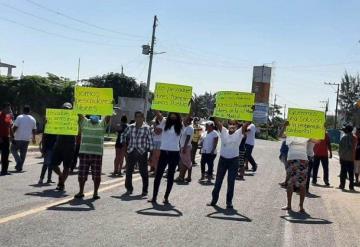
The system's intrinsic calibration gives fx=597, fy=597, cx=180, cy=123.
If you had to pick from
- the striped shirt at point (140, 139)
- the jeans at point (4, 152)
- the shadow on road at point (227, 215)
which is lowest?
the shadow on road at point (227, 215)

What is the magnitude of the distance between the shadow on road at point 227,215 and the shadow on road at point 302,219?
2.69ft

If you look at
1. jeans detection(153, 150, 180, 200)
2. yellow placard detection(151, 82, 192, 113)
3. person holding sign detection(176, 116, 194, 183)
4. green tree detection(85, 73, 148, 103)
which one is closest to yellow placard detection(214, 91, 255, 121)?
yellow placard detection(151, 82, 192, 113)

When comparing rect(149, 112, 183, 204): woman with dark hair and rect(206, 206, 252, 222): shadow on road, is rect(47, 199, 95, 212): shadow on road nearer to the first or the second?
rect(149, 112, 183, 204): woman with dark hair

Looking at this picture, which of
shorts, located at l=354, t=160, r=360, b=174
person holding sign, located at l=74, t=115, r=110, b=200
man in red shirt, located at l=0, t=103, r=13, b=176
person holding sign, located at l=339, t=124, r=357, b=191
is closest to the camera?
person holding sign, located at l=74, t=115, r=110, b=200

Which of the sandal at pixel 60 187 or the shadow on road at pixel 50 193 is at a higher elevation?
the sandal at pixel 60 187

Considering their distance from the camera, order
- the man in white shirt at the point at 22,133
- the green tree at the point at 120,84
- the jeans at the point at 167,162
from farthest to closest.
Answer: the green tree at the point at 120,84
the man in white shirt at the point at 22,133
the jeans at the point at 167,162

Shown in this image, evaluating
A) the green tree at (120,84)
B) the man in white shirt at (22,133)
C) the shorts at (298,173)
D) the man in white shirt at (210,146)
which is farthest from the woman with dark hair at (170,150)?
the green tree at (120,84)

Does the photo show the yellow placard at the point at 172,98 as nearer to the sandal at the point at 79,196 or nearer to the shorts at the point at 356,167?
the sandal at the point at 79,196

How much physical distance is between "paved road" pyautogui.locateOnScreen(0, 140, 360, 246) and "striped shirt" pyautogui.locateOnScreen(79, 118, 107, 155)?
3.09ft

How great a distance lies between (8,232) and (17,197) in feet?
10.7

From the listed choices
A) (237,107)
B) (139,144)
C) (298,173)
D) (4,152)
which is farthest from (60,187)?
(298,173)

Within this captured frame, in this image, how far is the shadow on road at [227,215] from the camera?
1010 cm

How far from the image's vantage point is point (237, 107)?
40.7ft

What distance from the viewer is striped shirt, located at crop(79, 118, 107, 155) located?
1142 centimetres
